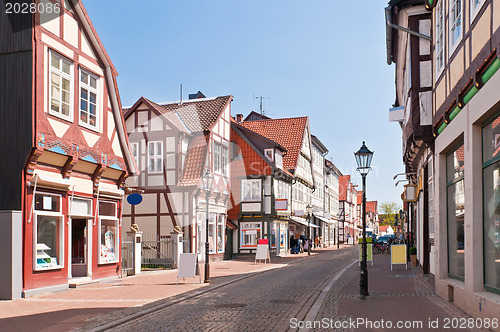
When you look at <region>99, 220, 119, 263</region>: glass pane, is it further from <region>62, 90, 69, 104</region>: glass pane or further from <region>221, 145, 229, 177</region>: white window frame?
<region>221, 145, 229, 177</region>: white window frame

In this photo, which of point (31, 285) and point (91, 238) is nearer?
point (31, 285)

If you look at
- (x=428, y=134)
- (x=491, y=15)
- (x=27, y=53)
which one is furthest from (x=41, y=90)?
(x=491, y=15)

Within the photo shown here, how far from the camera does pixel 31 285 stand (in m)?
15.0

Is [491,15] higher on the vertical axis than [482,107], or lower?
higher

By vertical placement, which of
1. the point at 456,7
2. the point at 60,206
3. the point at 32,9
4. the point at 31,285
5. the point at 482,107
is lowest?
the point at 31,285

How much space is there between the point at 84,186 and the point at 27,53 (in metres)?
4.87

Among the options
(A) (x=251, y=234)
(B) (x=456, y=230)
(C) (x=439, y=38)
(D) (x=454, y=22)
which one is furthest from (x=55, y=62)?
(A) (x=251, y=234)

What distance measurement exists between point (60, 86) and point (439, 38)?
34.3ft

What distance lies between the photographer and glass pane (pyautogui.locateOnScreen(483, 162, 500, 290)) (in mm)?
8953

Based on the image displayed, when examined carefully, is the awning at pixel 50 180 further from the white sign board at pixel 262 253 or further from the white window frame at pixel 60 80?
the white sign board at pixel 262 253

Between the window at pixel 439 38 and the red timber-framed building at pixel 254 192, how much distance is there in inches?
1048

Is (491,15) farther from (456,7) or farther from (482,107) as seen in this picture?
(456,7)

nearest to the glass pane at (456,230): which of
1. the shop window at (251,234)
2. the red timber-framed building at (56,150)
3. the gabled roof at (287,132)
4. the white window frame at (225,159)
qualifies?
the red timber-framed building at (56,150)

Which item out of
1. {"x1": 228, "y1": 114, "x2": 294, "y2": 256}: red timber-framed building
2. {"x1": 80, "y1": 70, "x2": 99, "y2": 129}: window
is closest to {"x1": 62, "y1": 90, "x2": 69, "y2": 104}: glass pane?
{"x1": 80, "y1": 70, "x2": 99, "y2": 129}: window
